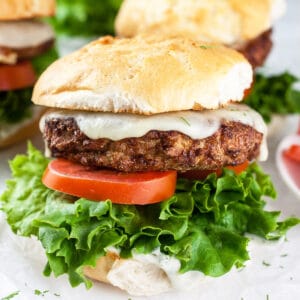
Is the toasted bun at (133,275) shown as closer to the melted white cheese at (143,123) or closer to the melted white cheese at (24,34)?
the melted white cheese at (143,123)

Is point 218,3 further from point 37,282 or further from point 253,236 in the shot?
point 37,282

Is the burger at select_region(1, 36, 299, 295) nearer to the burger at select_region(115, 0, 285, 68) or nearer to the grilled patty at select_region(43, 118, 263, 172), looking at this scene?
the grilled patty at select_region(43, 118, 263, 172)

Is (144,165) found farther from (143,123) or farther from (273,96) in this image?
(273,96)

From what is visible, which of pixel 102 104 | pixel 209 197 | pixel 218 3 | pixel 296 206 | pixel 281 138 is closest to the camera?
pixel 102 104

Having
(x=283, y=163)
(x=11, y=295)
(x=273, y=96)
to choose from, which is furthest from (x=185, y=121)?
(x=273, y=96)

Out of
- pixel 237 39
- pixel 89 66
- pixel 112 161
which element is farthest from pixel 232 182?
pixel 237 39

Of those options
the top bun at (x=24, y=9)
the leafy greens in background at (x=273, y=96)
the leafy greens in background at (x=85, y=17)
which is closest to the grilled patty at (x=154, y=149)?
the top bun at (x=24, y=9)

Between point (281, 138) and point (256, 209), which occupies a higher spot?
point (256, 209)

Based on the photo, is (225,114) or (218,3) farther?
(218,3)

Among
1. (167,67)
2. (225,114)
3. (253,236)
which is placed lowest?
(253,236)

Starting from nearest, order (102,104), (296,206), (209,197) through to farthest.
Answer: (102,104), (209,197), (296,206)
